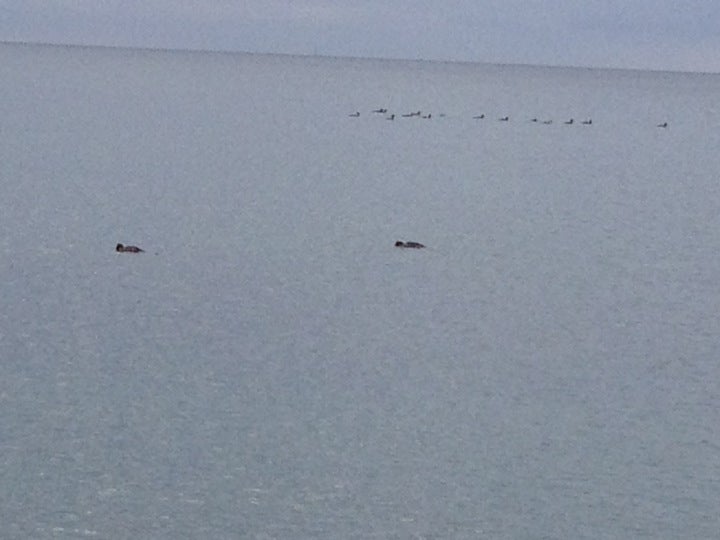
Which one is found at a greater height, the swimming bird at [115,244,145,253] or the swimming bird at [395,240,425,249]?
the swimming bird at [395,240,425,249]

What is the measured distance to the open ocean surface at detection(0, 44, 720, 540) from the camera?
63.8 feet

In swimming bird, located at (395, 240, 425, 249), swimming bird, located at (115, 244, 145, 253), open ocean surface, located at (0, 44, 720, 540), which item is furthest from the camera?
swimming bird, located at (395, 240, 425, 249)

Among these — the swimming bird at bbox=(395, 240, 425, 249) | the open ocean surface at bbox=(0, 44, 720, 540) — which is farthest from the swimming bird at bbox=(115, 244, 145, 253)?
the swimming bird at bbox=(395, 240, 425, 249)

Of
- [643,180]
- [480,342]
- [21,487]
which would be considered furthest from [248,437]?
[643,180]

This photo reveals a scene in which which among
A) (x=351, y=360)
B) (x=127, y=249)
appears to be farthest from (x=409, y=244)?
(x=351, y=360)

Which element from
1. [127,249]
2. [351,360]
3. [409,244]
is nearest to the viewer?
[351,360]

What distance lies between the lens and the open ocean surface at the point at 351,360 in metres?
19.5

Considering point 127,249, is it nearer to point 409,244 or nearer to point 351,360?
point 409,244

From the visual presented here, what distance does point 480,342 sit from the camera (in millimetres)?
28734

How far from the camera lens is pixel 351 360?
26953 mm

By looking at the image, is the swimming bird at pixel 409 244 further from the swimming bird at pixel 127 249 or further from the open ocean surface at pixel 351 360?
the swimming bird at pixel 127 249

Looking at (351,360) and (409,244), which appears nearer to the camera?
(351,360)

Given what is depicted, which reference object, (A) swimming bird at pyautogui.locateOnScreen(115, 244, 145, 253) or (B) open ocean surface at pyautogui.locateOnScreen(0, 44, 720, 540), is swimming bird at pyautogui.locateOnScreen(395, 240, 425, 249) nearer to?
(B) open ocean surface at pyautogui.locateOnScreen(0, 44, 720, 540)

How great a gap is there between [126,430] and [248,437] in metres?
1.87
